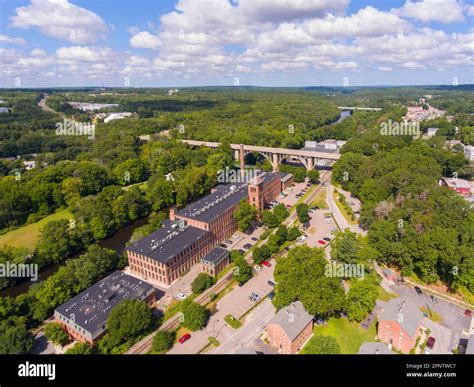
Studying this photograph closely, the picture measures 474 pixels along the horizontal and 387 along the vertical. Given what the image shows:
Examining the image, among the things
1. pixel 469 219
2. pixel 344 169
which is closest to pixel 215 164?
pixel 344 169

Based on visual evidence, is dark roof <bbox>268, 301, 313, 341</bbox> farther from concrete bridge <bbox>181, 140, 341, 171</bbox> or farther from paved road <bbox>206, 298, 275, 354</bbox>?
concrete bridge <bbox>181, 140, 341, 171</bbox>

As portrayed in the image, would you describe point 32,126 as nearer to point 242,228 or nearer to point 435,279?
point 242,228

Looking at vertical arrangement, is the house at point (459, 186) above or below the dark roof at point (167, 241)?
above

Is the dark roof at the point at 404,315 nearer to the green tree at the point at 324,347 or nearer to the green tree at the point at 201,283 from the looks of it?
the green tree at the point at 324,347

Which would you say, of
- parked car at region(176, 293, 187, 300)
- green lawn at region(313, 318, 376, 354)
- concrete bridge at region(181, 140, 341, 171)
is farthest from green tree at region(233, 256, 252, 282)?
concrete bridge at region(181, 140, 341, 171)

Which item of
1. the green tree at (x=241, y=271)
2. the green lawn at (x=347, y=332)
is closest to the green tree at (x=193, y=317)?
the green tree at (x=241, y=271)

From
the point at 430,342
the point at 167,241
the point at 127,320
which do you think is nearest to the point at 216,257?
the point at 167,241
